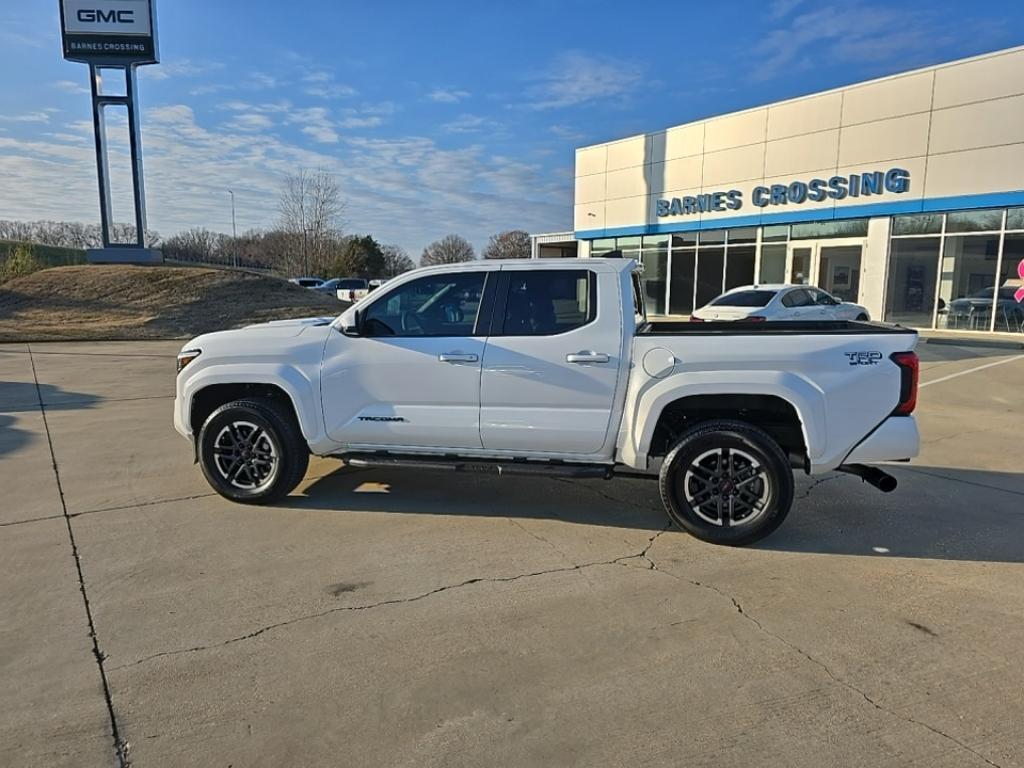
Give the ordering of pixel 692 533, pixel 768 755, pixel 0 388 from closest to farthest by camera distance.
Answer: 1. pixel 768 755
2. pixel 692 533
3. pixel 0 388

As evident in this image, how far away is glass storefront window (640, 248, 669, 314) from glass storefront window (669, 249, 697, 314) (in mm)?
407

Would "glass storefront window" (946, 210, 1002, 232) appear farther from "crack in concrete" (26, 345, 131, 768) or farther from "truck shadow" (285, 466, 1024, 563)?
"crack in concrete" (26, 345, 131, 768)

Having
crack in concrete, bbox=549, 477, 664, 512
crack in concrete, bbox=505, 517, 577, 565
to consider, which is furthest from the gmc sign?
crack in concrete, bbox=505, 517, 577, 565

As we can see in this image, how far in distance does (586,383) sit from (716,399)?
0.90m

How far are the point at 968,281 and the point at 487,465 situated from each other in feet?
67.2

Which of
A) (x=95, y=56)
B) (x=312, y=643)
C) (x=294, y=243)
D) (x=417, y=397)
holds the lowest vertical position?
(x=312, y=643)

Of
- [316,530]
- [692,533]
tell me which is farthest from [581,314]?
[316,530]

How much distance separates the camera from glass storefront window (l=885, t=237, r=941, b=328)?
20.3 metres

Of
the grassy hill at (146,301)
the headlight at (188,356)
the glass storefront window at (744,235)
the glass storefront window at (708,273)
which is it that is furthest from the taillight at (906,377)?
the glass storefront window at (708,273)

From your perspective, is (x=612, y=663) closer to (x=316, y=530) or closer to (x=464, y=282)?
(x=316, y=530)

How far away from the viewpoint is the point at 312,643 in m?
3.32

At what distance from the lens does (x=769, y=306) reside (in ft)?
45.4

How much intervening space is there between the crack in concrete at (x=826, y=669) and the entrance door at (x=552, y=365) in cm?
118

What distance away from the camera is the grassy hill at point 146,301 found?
71.7ft
